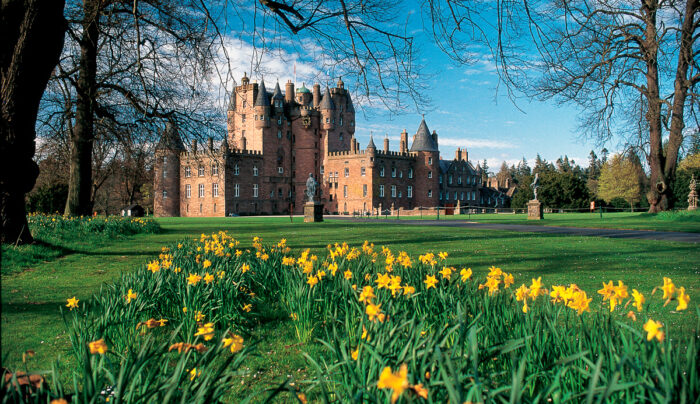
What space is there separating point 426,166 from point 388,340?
3158 inches

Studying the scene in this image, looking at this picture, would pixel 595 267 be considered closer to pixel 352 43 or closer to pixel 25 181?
pixel 352 43

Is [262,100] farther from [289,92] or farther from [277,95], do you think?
[289,92]

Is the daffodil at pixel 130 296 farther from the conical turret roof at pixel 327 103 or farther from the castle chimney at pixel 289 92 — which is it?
the castle chimney at pixel 289 92

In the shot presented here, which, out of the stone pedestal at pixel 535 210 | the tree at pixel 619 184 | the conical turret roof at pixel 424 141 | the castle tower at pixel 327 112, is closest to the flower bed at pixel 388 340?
the stone pedestal at pixel 535 210

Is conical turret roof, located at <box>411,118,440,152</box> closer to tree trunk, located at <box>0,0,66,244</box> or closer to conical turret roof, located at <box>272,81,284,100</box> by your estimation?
conical turret roof, located at <box>272,81,284,100</box>

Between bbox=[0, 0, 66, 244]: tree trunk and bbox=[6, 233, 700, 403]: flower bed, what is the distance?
3.73 m

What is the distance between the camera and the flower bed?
2.16 metres

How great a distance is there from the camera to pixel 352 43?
6309mm

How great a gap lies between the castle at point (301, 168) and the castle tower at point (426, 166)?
0.55 ft

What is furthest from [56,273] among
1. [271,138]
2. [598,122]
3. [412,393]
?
[271,138]

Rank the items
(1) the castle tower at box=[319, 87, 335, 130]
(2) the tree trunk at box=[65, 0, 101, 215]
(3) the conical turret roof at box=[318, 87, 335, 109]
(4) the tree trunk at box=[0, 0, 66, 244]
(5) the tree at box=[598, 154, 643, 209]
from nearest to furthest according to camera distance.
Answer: (4) the tree trunk at box=[0, 0, 66, 244] < (2) the tree trunk at box=[65, 0, 101, 215] < (5) the tree at box=[598, 154, 643, 209] < (3) the conical turret roof at box=[318, 87, 335, 109] < (1) the castle tower at box=[319, 87, 335, 130]

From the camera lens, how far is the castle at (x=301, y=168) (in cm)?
7500

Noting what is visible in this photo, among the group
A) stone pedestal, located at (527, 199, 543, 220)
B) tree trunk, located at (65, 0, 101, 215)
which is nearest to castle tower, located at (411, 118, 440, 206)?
stone pedestal, located at (527, 199, 543, 220)

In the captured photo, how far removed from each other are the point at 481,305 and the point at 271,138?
7689cm
